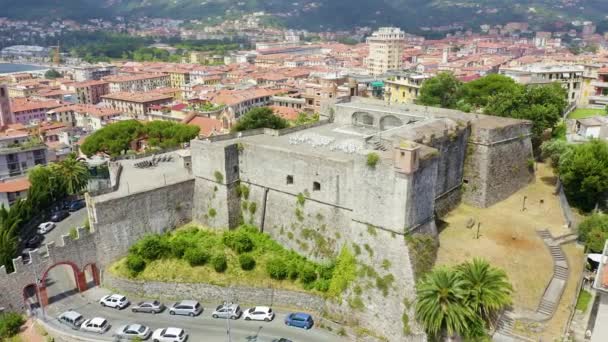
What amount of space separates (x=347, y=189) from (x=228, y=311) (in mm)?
11070

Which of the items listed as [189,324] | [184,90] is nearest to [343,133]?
[189,324]

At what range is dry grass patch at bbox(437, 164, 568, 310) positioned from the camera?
29.1 m

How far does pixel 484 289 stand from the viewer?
25141 millimetres

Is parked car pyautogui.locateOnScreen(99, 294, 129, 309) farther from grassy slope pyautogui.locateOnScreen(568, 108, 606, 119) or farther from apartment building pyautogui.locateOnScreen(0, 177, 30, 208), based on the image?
grassy slope pyautogui.locateOnScreen(568, 108, 606, 119)

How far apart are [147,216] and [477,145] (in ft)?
85.3

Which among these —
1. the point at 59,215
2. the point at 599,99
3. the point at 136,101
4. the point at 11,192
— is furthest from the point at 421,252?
the point at 136,101

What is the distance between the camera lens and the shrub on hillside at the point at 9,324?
3105cm

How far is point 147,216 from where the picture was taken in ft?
120

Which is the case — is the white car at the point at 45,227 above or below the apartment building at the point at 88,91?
below

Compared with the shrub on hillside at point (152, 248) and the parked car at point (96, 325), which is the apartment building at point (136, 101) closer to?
the shrub on hillside at point (152, 248)

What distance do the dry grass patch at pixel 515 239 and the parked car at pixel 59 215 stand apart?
36935mm

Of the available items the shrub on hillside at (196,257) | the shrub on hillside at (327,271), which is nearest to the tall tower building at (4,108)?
the shrub on hillside at (196,257)

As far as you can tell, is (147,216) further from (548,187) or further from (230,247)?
(548,187)

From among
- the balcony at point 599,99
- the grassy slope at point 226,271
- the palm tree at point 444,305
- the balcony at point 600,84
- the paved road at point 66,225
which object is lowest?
the paved road at point 66,225
